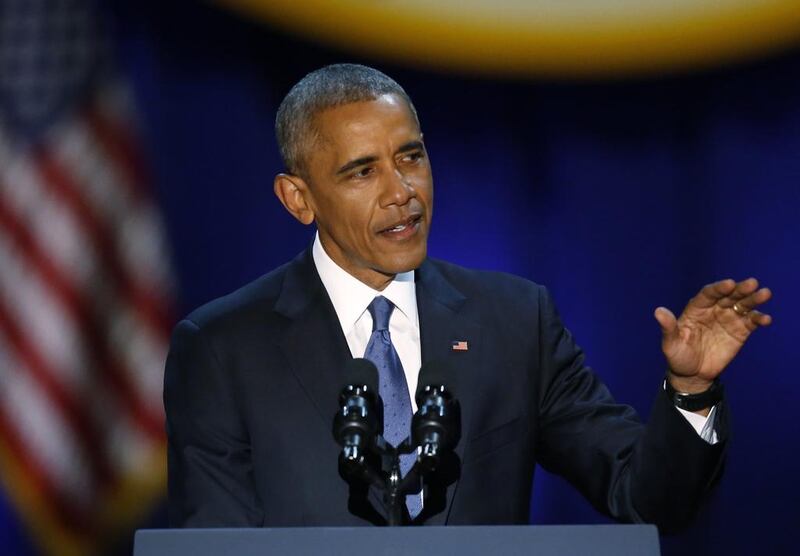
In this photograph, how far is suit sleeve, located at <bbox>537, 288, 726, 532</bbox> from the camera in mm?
1896

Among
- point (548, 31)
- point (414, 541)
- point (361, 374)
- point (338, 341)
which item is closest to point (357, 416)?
point (361, 374)

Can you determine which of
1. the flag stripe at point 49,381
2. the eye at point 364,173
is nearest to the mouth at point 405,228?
the eye at point 364,173

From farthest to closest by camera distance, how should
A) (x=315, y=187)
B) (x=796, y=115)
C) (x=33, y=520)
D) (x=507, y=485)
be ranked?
1. (x=796, y=115)
2. (x=33, y=520)
3. (x=315, y=187)
4. (x=507, y=485)

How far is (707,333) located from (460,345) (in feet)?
1.63

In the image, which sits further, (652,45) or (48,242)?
(652,45)

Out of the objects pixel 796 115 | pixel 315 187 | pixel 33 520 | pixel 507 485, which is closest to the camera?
pixel 507 485

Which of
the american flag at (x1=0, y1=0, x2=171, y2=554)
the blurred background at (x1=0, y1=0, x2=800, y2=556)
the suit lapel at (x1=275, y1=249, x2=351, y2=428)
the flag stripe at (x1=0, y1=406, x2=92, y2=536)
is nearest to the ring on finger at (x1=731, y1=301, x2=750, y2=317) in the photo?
the suit lapel at (x1=275, y1=249, x2=351, y2=428)

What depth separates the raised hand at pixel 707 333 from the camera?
1797 millimetres

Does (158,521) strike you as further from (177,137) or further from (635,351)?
(635,351)

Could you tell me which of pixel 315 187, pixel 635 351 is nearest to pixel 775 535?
pixel 635 351

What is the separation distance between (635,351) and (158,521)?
59.8 inches

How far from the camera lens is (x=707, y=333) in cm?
184

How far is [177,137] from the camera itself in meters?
3.43

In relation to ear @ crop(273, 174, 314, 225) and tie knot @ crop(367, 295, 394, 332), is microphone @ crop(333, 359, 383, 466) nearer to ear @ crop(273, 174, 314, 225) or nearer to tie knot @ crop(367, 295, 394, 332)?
tie knot @ crop(367, 295, 394, 332)
